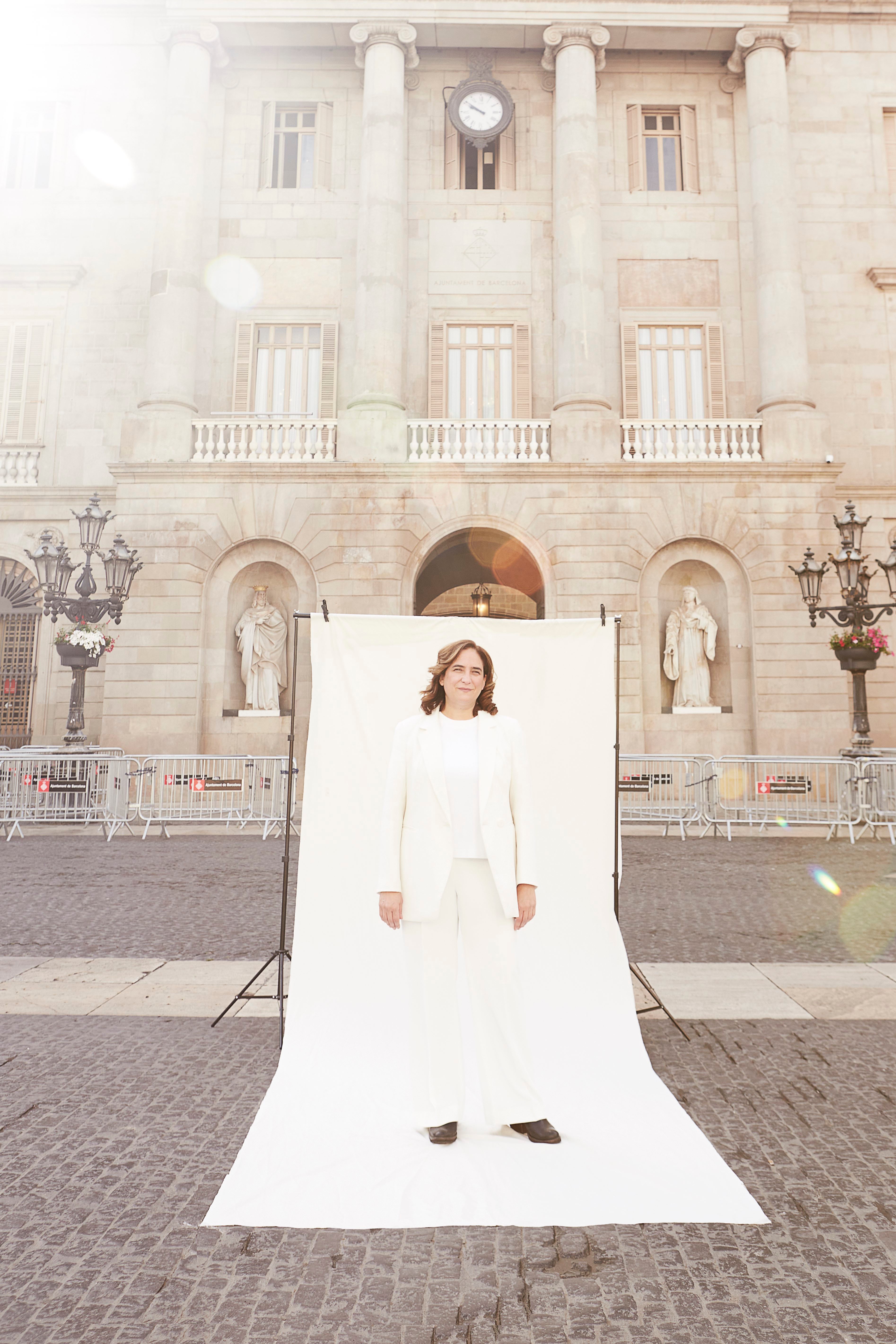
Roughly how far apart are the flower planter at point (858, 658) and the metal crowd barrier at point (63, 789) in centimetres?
1266

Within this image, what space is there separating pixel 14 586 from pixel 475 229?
14942mm

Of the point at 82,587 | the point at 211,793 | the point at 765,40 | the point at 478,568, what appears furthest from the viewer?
the point at 478,568

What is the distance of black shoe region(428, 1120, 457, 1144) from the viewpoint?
3348 millimetres

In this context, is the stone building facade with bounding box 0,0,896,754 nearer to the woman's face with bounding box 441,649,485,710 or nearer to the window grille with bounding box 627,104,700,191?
the window grille with bounding box 627,104,700,191

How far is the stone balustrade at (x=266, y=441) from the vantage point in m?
18.7

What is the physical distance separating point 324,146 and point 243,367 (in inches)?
255

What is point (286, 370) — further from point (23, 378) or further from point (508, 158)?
point (508, 158)

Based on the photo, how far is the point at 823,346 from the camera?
20844 mm

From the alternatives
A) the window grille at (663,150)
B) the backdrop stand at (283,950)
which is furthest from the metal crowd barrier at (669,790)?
the window grille at (663,150)

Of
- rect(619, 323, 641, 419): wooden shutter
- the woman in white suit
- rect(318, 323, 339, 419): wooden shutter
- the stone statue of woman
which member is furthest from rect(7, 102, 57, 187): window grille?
the woman in white suit

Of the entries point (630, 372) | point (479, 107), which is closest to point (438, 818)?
point (630, 372)

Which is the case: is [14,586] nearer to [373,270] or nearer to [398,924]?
[373,270]

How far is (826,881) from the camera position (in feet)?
31.7

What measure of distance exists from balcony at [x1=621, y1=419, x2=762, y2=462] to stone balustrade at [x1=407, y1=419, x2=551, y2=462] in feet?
6.48
